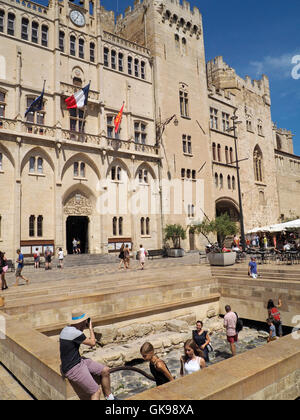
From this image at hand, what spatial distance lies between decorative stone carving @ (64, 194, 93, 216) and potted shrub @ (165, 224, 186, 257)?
23.9 feet

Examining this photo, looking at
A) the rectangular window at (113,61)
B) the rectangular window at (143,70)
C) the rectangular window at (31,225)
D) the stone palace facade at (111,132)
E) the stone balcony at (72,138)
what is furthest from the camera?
the rectangular window at (143,70)

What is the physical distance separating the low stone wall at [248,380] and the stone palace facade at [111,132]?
62.9 ft

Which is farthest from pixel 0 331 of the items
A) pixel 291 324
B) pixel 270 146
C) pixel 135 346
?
pixel 270 146

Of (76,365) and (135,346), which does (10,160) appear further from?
(76,365)

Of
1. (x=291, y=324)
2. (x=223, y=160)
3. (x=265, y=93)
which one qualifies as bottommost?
(x=291, y=324)

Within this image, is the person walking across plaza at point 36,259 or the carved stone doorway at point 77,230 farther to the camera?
the carved stone doorway at point 77,230

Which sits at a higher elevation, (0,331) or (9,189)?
(9,189)

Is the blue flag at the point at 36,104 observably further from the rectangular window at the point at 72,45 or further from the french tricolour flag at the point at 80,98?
the rectangular window at the point at 72,45

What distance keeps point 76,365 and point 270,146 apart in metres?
45.9

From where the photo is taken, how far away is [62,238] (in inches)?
914

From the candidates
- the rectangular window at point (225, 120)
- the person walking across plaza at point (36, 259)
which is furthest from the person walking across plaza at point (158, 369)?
the rectangular window at point (225, 120)

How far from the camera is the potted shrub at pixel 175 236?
1084 inches

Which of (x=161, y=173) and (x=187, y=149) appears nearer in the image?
(x=161, y=173)

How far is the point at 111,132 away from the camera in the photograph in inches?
1102
